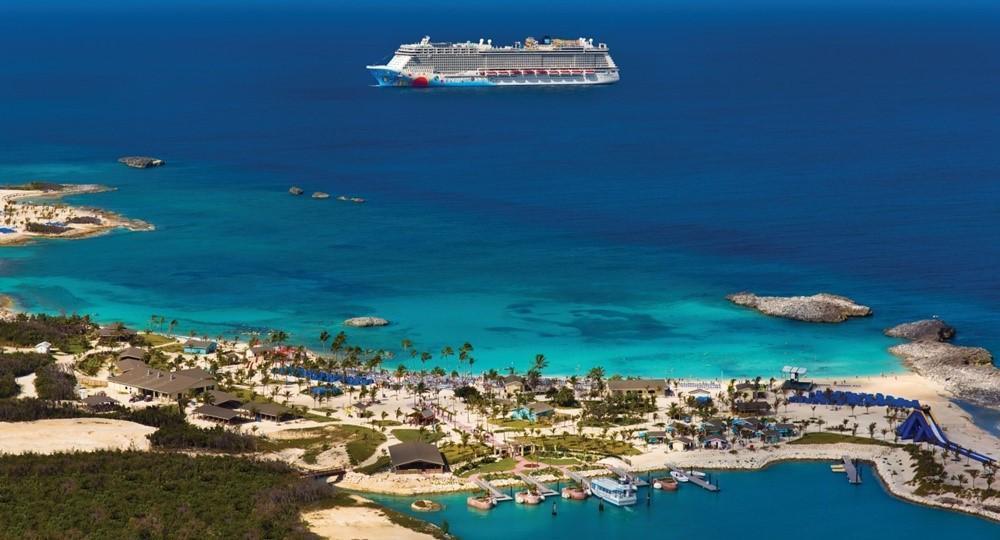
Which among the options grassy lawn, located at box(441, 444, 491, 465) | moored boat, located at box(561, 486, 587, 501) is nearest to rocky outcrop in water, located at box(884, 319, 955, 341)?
grassy lawn, located at box(441, 444, 491, 465)

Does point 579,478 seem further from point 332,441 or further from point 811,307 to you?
point 811,307

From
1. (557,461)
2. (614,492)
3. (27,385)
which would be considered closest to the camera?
(614,492)

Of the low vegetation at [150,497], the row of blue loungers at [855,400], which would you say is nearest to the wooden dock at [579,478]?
the low vegetation at [150,497]

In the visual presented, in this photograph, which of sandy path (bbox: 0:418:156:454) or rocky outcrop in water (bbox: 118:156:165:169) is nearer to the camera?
sandy path (bbox: 0:418:156:454)

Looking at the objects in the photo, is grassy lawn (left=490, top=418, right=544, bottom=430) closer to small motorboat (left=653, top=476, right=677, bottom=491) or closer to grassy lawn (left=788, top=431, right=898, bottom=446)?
small motorboat (left=653, top=476, right=677, bottom=491)

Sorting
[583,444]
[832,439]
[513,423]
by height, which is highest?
[513,423]

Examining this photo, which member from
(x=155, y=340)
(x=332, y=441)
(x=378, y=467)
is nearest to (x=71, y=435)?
(x=332, y=441)

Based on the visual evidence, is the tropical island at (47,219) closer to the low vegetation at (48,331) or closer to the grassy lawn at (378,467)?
the low vegetation at (48,331)
